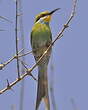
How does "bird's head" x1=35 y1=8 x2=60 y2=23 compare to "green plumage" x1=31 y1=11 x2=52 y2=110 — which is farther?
"bird's head" x1=35 y1=8 x2=60 y2=23

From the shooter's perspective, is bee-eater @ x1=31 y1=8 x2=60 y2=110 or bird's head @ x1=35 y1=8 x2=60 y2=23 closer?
bee-eater @ x1=31 y1=8 x2=60 y2=110

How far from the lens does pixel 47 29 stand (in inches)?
127

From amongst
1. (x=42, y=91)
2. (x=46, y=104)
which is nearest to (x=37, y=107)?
(x=46, y=104)

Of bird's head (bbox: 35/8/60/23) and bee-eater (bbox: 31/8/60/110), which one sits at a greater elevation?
bird's head (bbox: 35/8/60/23)

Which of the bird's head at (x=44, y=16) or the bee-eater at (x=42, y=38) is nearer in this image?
the bee-eater at (x=42, y=38)

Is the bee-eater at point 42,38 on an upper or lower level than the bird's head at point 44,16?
lower

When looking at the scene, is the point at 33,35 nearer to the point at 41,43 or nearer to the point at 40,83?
the point at 41,43

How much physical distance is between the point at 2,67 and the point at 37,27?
66.1 inches

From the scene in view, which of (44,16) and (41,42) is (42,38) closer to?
(41,42)

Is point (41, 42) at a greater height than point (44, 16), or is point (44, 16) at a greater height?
point (44, 16)

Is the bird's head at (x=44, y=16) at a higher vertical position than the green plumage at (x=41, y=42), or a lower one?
higher

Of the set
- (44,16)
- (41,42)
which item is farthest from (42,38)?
(44,16)

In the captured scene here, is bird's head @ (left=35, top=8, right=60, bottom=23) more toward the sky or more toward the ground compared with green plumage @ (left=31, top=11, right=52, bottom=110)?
more toward the sky

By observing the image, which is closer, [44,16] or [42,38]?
[42,38]
